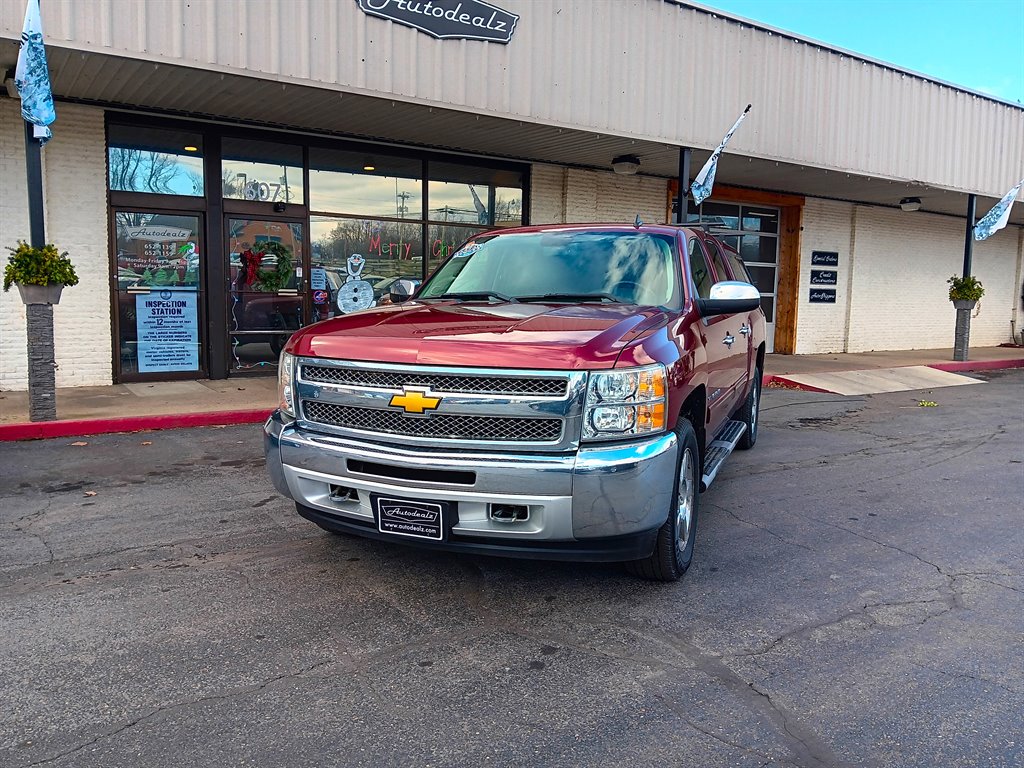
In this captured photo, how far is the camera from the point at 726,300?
15.4 ft

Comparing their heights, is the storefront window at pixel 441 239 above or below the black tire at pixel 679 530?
above

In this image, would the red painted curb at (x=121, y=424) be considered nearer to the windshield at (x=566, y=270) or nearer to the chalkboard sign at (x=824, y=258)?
the windshield at (x=566, y=270)

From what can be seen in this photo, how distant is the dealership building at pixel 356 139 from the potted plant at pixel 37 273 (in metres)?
2.12

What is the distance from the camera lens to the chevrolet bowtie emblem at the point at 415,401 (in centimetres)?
372

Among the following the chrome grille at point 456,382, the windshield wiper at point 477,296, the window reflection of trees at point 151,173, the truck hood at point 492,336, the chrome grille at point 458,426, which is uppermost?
the window reflection of trees at point 151,173

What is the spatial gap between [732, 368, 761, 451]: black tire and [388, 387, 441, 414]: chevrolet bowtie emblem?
4.63 metres

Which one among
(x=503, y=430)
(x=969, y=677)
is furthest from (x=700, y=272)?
(x=969, y=677)

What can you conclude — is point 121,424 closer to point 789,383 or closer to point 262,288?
point 262,288

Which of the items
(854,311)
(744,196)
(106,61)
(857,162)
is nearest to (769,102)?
(857,162)

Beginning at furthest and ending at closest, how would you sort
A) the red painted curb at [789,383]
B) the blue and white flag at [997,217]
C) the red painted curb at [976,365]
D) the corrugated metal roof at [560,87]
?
the blue and white flag at [997,217]
the red painted curb at [976,365]
the red painted curb at [789,383]
the corrugated metal roof at [560,87]

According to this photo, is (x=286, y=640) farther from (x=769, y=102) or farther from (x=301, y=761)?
(x=769, y=102)

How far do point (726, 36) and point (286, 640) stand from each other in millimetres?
12954

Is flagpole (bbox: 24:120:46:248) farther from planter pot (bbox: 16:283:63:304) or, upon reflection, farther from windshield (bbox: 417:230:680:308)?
windshield (bbox: 417:230:680:308)

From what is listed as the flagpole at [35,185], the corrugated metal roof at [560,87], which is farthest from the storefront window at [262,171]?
the flagpole at [35,185]
